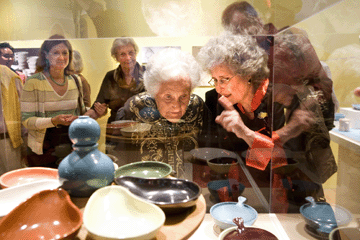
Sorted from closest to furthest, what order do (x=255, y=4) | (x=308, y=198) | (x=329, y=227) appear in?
(x=329, y=227)
(x=308, y=198)
(x=255, y=4)

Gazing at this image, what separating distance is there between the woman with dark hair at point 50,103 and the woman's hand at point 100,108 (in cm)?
10

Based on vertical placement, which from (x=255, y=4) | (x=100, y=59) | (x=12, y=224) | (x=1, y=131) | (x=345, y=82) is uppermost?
(x=255, y=4)

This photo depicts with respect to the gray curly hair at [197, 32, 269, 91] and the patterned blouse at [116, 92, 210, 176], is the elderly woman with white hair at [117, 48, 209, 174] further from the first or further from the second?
the gray curly hair at [197, 32, 269, 91]

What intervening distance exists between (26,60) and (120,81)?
690mm

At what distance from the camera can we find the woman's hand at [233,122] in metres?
1.87

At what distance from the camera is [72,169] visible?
95 centimetres


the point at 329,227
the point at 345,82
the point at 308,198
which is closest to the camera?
the point at 345,82

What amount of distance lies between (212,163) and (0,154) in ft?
5.37

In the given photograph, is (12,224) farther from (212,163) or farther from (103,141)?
(212,163)

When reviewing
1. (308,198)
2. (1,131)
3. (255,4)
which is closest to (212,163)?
(308,198)

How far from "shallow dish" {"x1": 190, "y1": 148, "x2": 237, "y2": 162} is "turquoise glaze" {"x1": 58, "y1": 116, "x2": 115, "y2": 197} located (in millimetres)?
1044

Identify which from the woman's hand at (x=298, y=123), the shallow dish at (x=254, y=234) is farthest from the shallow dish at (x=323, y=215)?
the woman's hand at (x=298, y=123)

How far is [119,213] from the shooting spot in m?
0.96

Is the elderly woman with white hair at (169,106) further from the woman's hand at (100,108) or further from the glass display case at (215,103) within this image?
A: the woman's hand at (100,108)
